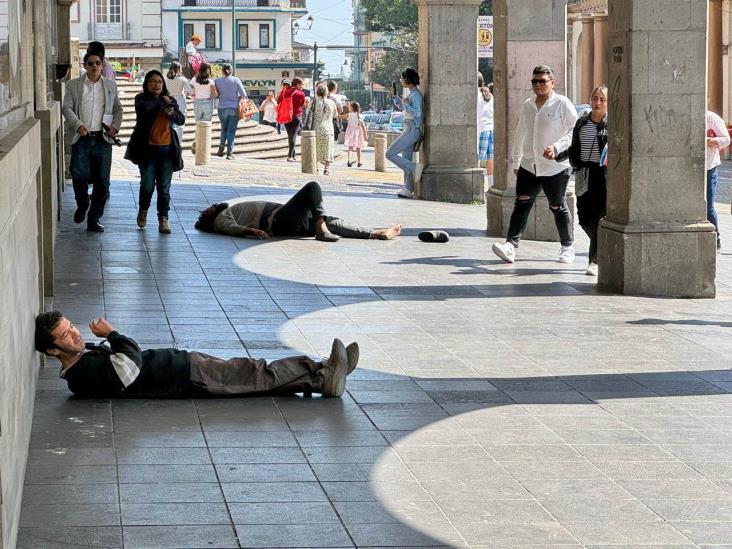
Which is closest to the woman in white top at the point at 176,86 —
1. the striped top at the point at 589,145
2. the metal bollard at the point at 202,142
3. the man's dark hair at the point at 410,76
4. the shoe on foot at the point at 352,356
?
the metal bollard at the point at 202,142

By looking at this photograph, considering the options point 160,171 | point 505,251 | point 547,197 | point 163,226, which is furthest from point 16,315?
point 163,226

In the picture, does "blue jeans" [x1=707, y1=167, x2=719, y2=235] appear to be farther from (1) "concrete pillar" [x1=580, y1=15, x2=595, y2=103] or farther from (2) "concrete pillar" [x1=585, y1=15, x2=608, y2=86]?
(1) "concrete pillar" [x1=580, y1=15, x2=595, y2=103]

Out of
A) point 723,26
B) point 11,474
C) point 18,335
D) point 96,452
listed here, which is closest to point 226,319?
point 96,452

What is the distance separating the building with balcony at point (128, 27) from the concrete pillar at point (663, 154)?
212ft

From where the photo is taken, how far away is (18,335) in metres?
5.36

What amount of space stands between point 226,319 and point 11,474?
508 cm

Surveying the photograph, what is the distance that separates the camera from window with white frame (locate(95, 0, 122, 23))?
75.9m

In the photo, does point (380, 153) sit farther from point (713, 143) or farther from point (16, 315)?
point (16, 315)

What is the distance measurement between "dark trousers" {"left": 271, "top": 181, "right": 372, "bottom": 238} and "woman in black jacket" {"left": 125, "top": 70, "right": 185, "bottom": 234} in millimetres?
1141

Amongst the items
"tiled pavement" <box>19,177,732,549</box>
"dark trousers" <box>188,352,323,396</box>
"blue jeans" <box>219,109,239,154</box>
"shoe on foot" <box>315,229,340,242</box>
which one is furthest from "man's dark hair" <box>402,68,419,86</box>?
"dark trousers" <box>188,352,323,396</box>

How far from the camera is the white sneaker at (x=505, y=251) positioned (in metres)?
13.2

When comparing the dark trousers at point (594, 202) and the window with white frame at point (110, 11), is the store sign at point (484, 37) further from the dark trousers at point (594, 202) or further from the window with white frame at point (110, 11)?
the window with white frame at point (110, 11)

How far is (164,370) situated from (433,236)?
307 inches

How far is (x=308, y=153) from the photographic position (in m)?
26.0
